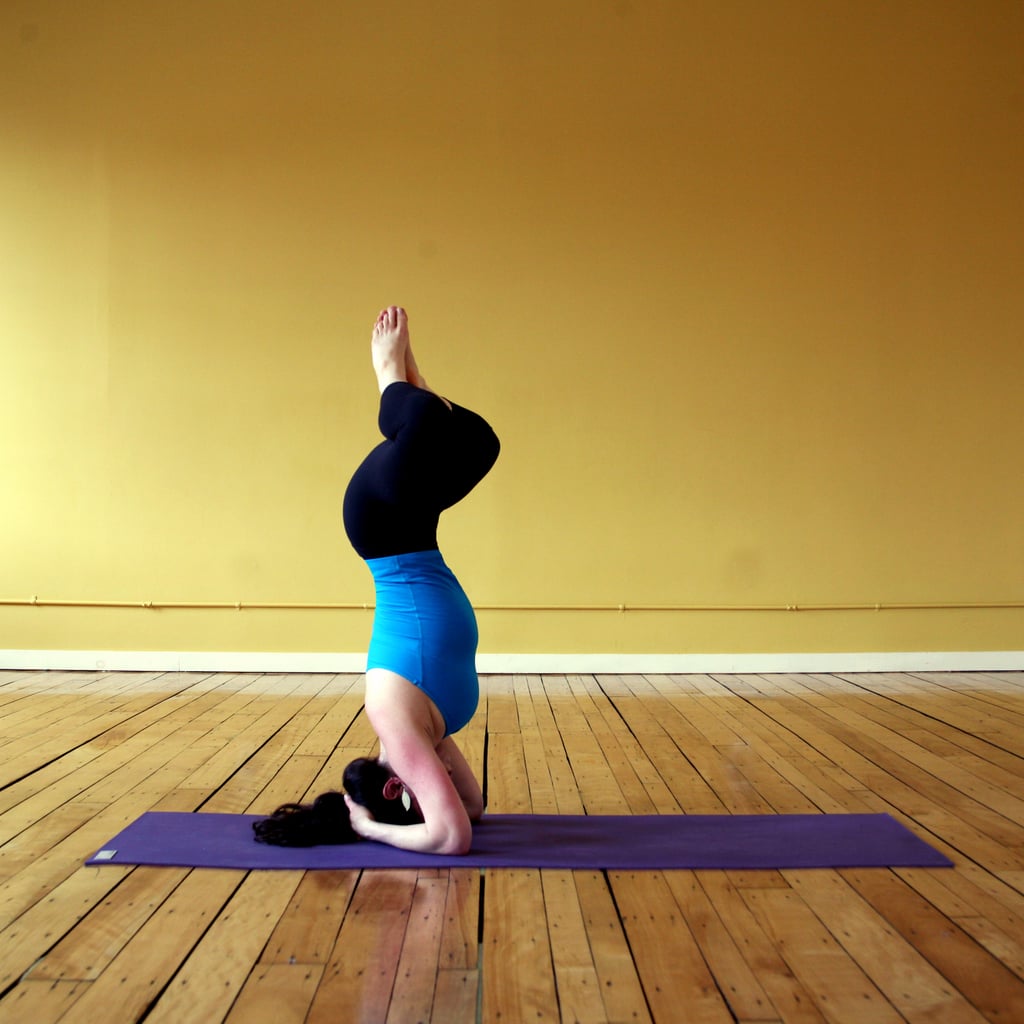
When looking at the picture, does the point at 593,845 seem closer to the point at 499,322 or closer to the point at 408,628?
the point at 408,628

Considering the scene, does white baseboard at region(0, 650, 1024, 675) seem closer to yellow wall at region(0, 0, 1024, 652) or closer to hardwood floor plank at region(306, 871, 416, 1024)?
yellow wall at region(0, 0, 1024, 652)

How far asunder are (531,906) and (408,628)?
2.08 ft

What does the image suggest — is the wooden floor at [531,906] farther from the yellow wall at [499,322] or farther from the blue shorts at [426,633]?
the yellow wall at [499,322]

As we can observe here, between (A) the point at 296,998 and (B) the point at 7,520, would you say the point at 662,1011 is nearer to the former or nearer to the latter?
(A) the point at 296,998

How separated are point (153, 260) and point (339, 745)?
9.31 ft

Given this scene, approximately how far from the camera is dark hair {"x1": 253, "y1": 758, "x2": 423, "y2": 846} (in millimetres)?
2186

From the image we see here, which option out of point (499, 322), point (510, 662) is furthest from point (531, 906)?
point (499, 322)

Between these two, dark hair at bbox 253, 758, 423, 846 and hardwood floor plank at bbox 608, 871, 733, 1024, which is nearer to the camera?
hardwood floor plank at bbox 608, 871, 733, 1024

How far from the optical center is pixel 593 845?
218 cm

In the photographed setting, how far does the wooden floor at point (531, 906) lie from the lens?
1.47 m

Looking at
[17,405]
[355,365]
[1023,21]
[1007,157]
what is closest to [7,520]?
[17,405]

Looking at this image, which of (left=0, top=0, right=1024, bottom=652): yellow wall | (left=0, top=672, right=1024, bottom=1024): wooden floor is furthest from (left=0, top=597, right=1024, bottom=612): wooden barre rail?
(left=0, top=672, right=1024, bottom=1024): wooden floor

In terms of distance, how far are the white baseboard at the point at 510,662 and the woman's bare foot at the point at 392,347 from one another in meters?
2.73

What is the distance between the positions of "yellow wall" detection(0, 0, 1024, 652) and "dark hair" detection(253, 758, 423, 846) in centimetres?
251
